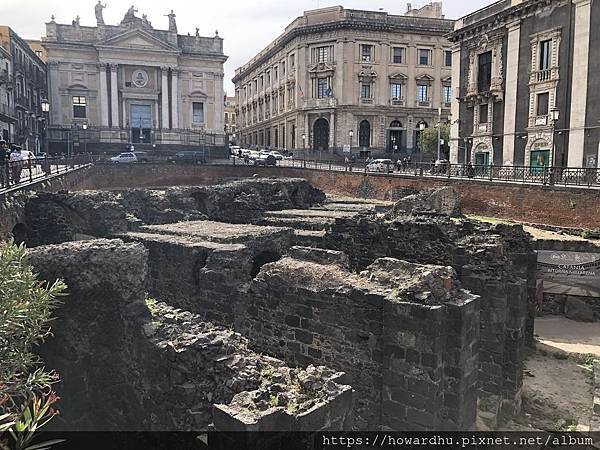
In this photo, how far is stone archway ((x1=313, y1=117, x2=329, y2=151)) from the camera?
5616 centimetres

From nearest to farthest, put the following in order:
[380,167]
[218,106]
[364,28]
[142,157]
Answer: [380,167] → [142,157] → [364,28] → [218,106]

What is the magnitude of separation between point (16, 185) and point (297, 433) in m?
12.2

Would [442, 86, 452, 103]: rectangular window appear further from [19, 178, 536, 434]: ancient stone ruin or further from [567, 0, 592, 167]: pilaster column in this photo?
[19, 178, 536, 434]: ancient stone ruin

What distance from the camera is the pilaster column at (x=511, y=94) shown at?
1326 inches

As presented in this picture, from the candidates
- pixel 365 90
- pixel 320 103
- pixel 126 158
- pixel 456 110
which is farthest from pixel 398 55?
pixel 126 158

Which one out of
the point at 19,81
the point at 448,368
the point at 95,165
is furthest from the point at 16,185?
the point at 19,81

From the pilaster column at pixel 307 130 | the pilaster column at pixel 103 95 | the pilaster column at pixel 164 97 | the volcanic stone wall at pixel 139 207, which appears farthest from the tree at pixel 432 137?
the pilaster column at pixel 103 95

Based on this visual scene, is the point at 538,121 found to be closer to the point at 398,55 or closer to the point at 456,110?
the point at 456,110

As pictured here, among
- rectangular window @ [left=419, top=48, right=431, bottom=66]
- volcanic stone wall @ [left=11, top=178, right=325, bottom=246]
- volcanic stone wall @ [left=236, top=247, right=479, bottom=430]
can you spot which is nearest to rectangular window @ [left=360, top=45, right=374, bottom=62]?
rectangular window @ [left=419, top=48, right=431, bottom=66]

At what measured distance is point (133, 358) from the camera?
24.2ft

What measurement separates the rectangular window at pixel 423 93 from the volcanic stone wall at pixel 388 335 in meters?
51.7

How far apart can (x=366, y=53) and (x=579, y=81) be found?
28.5 meters

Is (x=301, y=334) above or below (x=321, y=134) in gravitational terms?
below

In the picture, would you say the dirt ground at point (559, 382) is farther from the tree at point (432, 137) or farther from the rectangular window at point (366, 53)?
the rectangular window at point (366, 53)
